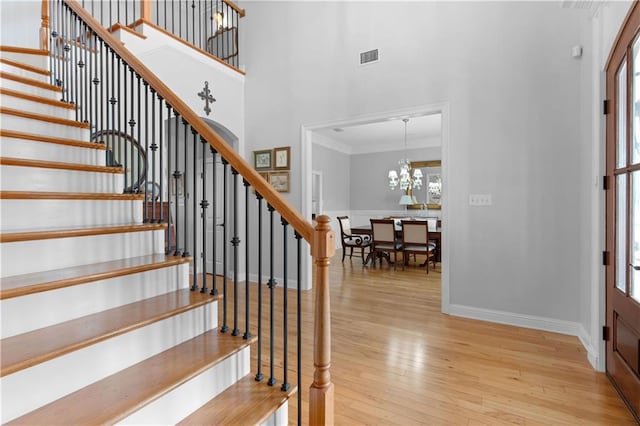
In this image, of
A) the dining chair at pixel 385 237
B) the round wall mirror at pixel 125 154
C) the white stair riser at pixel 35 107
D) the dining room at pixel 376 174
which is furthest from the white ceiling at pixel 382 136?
the white stair riser at pixel 35 107

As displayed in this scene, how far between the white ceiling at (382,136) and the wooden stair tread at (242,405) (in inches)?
228

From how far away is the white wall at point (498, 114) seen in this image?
2.89 metres

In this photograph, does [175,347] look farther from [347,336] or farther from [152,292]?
[347,336]

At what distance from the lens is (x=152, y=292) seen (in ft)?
5.89

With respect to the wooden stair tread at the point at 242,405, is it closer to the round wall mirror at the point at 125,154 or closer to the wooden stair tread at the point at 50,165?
the round wall mirror at the point at 125,154

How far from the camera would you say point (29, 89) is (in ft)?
8.72

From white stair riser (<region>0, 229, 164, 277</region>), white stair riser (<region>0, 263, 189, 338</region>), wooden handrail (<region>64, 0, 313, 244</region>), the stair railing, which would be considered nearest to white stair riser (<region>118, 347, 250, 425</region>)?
the stair railing

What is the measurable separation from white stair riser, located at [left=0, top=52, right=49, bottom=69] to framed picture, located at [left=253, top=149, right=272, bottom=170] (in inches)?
95.4

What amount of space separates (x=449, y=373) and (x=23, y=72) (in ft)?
14.0

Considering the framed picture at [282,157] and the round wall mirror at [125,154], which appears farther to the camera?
the framed picture at [282,157]

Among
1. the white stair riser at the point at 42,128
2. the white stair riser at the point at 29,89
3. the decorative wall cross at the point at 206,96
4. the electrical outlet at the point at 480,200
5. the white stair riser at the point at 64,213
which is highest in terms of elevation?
the decorative wall cross at the point at 206,96

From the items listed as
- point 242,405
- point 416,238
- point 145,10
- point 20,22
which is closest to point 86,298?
point 242,405

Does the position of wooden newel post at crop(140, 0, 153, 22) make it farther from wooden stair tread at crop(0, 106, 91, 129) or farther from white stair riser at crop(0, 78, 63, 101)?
wooden stair tread at crop(0, 106, 91, 129)

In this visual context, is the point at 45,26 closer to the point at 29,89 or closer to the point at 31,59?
the point at 31,59
